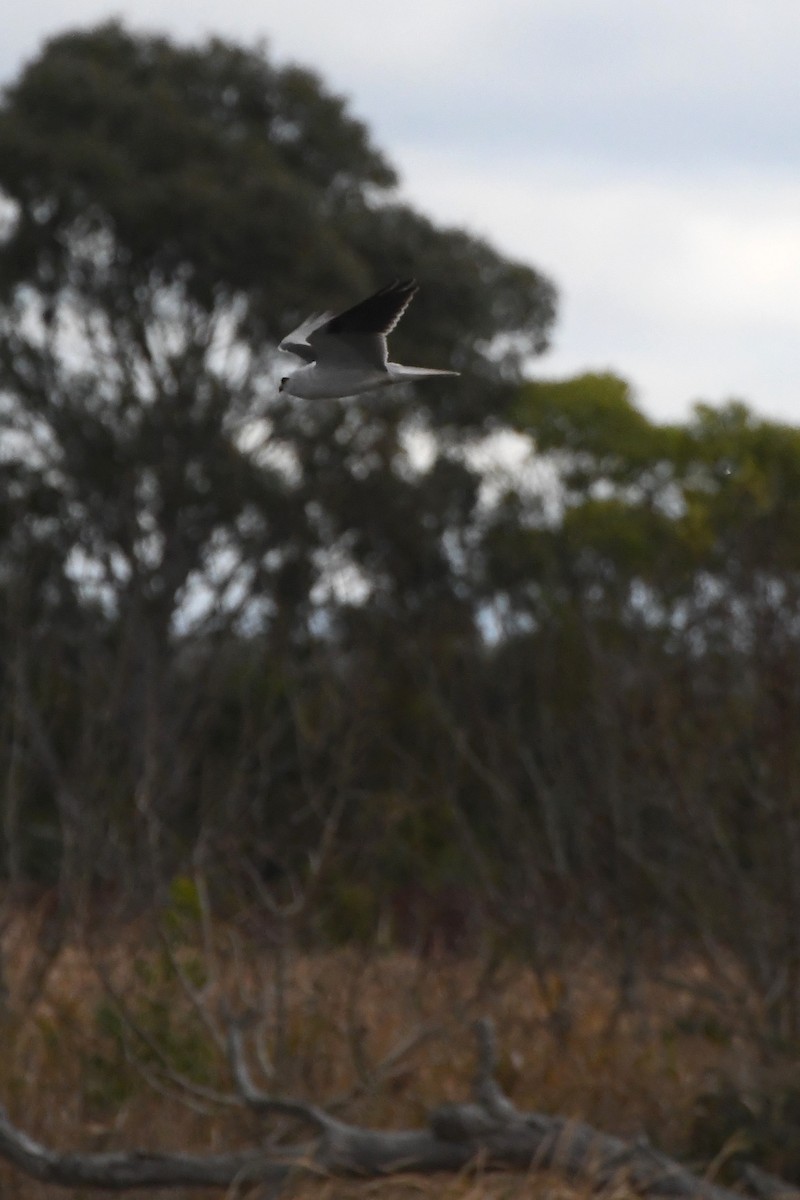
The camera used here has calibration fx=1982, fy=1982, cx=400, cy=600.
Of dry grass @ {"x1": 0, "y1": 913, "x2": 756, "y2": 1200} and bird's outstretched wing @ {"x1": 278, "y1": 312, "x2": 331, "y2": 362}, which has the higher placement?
bird's outstretched wing @ {"x1": 278, "y1": 312, "x2": 331, "y2": 362}

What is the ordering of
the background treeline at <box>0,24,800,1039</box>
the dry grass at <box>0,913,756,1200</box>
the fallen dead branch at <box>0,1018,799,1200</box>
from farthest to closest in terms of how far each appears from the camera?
the background treeline at <box>0,24,800,1039</box> < the dry grass at <box>0,913,756,1200</box> < the fallen dead branch at <box>0,1018,799,1200</box>

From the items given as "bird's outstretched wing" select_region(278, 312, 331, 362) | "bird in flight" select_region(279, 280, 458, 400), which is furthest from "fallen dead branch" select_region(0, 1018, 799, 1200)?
"bird in flight" select_region(279, 280, 458, 400)

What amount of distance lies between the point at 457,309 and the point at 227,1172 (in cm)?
1781

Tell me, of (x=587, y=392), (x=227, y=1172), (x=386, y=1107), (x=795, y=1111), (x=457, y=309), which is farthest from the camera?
(x=587, y=392)

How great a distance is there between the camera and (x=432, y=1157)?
719 centimetres

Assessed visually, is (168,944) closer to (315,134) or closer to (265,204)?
(265,204)

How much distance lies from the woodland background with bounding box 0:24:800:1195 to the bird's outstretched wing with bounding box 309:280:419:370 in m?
3.56

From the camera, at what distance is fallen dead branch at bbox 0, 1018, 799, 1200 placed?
7.09 metres

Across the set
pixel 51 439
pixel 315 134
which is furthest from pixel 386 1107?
pixel 315 134

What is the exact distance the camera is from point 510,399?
24.3m

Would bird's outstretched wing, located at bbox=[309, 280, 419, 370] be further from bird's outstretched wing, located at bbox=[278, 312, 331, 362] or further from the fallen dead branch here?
the fallen dead branch

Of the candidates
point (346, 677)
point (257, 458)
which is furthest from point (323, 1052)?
point (257, 458)

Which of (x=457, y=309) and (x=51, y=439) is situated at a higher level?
(x=457, y=309)

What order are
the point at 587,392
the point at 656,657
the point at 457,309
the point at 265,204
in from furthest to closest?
the point at 587,392
the point at 457,309
the point at 265,204
the point at 656,657
